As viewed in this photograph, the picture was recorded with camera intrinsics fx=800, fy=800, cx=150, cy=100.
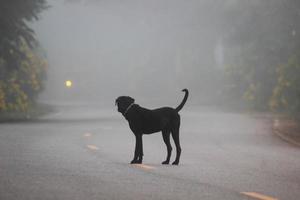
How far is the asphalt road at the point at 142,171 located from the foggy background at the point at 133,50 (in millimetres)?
36415

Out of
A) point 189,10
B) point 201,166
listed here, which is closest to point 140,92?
point 189,10

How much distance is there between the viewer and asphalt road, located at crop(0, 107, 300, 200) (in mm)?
10383

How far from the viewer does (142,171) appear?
13.1 meters

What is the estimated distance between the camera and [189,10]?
87.4 metres

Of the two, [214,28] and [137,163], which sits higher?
[214,28]

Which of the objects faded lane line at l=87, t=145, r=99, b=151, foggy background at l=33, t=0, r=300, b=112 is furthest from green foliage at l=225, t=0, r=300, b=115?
faded lane line at l=87, t=145, r=99, b=151

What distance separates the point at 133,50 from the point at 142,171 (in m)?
137

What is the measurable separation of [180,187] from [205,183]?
0.66 metres

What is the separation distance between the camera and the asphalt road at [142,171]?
→ 10.4m

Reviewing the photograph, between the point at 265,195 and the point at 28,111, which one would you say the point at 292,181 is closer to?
the point at 265,195

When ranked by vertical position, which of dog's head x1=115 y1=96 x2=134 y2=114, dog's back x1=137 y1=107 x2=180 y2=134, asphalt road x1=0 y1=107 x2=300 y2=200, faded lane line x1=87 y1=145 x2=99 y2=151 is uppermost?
dog's head x1=115 y1=96 x2=134 y2=114

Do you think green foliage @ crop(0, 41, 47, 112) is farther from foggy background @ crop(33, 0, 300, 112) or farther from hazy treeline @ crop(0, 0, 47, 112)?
foggy background @ crop(33, 0, 300, 112)

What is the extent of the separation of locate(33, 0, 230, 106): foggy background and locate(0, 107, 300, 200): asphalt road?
36415 millimetres

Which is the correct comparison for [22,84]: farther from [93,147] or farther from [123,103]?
[123,103]
